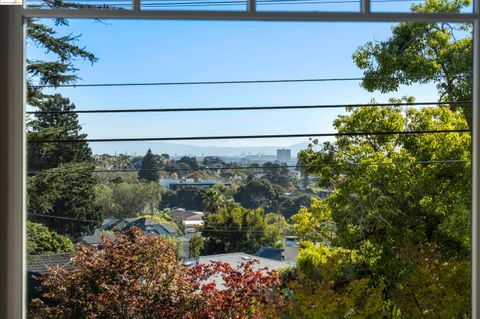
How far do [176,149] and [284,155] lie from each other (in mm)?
716

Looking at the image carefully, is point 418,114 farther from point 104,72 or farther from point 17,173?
point 17,173

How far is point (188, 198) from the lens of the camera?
350 cm

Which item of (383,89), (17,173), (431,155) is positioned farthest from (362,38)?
(17,173)

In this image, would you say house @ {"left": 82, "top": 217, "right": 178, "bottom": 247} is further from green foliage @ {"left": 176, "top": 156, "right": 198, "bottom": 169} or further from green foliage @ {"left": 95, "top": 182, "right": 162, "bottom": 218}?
green foliage @ {"left": 176, "top": 156, "right": 198, "bottom": 169}

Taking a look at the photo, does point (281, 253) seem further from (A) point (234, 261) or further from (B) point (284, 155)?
(B) point (284, 155)

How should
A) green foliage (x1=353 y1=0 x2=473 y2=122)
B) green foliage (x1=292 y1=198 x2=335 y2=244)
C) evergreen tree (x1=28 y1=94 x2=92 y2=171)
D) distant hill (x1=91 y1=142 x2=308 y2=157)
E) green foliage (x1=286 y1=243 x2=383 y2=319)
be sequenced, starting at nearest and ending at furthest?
evergreen tree (x1=28 y1=94 x2=92 y2=171) → distant hill (x1=91 y1=142 x2=308 y2=157) → green foliage (x1=286 y1=243 x2=383 y2=319) → green foliage (x1=292 y1=198 x2=335 y2=244) → green foliage (x1=353 y1=0 x2=473 y2=122)

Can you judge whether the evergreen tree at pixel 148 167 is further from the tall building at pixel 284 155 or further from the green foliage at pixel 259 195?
the tall building at pixel 284 155

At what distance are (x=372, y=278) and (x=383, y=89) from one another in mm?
1351

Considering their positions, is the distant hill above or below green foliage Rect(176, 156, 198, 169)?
above

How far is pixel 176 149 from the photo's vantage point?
347 centimetres

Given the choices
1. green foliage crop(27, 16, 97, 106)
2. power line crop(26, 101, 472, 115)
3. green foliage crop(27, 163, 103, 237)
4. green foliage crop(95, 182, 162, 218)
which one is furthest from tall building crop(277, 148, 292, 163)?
green foliage crop(27, 16, 97, 106)

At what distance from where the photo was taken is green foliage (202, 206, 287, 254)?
3537 millimetres

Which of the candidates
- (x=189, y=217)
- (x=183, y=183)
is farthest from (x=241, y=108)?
(x=189, y=217)

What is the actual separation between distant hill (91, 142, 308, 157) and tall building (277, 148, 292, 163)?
2.7 inches
